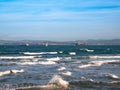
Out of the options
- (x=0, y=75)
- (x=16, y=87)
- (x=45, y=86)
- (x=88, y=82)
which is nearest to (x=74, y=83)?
(x=88, y=82)

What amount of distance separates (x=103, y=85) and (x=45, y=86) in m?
3.90

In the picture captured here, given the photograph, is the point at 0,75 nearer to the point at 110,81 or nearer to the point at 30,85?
the point at 30,85

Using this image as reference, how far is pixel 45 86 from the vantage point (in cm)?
2252

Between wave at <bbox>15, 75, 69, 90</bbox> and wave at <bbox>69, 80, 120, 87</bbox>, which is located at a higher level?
wave at <bbox>15, 75, 69, 90</bbox>

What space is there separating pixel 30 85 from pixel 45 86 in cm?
123

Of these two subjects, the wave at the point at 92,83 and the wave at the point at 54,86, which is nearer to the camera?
the wave at the point at 54,86

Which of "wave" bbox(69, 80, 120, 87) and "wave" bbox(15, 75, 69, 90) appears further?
"wave" bbox(69, 80, 120, 87)

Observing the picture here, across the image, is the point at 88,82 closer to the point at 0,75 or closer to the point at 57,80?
the point at 57,80

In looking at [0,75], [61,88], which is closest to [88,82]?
[61,88]

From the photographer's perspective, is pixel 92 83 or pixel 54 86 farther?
pixel 92 83

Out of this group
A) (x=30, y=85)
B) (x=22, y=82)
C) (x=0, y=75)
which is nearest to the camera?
(x=30, y=85)

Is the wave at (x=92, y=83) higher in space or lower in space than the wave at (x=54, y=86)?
lower

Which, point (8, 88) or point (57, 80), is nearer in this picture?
point (8, 88)

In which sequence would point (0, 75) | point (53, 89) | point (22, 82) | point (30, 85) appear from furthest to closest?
point (0, 75), point (22, 82), point (30, 85), point (53, 89)
